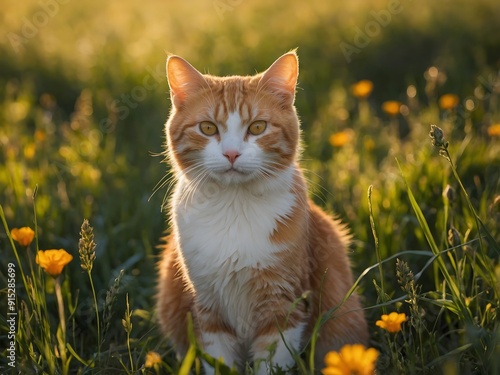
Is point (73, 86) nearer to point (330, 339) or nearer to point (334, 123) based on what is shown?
point (334, 123)

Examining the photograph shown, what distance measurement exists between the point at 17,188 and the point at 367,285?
1782 mm

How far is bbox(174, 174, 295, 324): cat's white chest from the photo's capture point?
2191 millimetres

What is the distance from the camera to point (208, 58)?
227 inches

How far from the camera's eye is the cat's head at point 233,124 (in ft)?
7.14

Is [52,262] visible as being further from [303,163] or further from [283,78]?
[303,163]

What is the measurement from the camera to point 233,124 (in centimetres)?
224

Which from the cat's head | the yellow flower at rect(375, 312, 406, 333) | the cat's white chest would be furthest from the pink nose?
the yellow flower at rect(375, 312, 406, 333)

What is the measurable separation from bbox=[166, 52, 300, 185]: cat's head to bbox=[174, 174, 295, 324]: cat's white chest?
7cm

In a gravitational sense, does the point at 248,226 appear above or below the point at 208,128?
below

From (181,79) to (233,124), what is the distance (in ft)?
1.01

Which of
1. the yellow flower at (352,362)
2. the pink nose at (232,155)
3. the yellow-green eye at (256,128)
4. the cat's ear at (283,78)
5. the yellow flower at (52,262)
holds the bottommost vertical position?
the yellow flower at (352,362)

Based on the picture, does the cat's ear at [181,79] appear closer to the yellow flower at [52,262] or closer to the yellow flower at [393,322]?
the yellow flower at [52,262]

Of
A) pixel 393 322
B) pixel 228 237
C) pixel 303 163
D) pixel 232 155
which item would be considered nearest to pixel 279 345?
pixel 228 237

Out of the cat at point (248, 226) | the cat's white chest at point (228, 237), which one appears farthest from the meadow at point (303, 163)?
the cat's white chest at point (228, 237)
